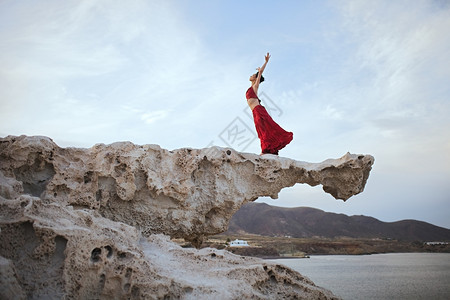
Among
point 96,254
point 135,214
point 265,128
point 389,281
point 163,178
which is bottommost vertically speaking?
point 389,281

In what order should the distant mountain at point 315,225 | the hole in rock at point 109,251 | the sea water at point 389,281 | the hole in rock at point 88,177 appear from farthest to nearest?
the distant mountain at point 315,225, the sea water at point 389,281, the hole in rock at point 88,177, the hole in rock at point 109,251

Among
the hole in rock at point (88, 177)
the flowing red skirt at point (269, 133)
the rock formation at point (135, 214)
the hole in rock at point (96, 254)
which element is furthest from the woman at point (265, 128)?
the hole in rock at point (96, 254)

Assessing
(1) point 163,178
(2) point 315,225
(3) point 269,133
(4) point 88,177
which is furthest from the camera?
(2) point 315,225

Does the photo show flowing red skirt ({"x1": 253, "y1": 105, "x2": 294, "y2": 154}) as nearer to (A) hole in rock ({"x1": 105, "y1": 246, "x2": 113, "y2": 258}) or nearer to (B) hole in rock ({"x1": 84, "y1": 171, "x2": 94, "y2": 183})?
(B) hole in rock ({"x1": 84, "y1": 171, "x2": 94, "y2": 183})

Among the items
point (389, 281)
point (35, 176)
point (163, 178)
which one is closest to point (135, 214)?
point (163, 178)

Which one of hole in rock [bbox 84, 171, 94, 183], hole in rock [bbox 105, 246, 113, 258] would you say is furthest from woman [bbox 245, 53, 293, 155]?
hole in rock [bbox 105, 246, 113, 258]

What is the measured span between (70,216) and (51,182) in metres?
1.56

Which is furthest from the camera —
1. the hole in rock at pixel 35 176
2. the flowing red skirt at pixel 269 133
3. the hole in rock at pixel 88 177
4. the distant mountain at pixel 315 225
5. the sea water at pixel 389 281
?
the distant mountain at pixel 315 225

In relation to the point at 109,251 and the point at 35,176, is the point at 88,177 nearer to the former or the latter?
the point at 35,176

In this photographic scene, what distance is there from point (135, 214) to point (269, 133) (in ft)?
11.4

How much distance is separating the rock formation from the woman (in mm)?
769

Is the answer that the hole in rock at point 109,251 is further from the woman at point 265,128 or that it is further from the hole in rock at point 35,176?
the woman at point 265,128

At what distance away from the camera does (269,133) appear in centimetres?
843

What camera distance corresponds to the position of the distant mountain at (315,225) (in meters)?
27.6
